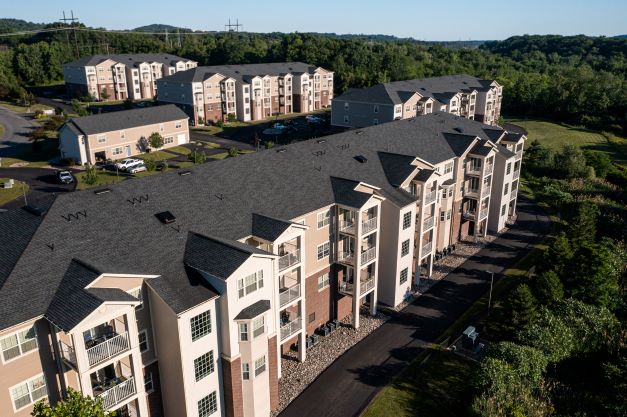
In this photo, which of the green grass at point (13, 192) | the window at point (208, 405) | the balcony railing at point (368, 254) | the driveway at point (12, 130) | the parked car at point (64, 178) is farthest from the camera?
the driveway at point (12, 130)

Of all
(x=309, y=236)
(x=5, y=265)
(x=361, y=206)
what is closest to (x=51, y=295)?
(x=5, y=265)

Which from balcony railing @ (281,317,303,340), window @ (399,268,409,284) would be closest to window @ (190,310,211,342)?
balcony railing @ (281,317,303,340)

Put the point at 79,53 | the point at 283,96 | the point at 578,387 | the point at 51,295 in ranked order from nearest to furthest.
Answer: the point at 51,295 → the point at 578,387 → the point at 283,96 → the point at 79,53

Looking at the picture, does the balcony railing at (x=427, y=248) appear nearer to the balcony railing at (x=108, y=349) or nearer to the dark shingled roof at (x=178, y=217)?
the dark shingled roof at (x=178, y=217)

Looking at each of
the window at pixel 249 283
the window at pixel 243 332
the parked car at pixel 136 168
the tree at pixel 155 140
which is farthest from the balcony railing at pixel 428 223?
the tree at pixel 155 140

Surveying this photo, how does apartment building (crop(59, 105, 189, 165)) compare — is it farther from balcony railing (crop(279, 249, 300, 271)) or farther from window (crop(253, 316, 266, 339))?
window (crop(253, 316, 266, 339))

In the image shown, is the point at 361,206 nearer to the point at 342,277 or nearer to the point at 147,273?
the point at 342,277
